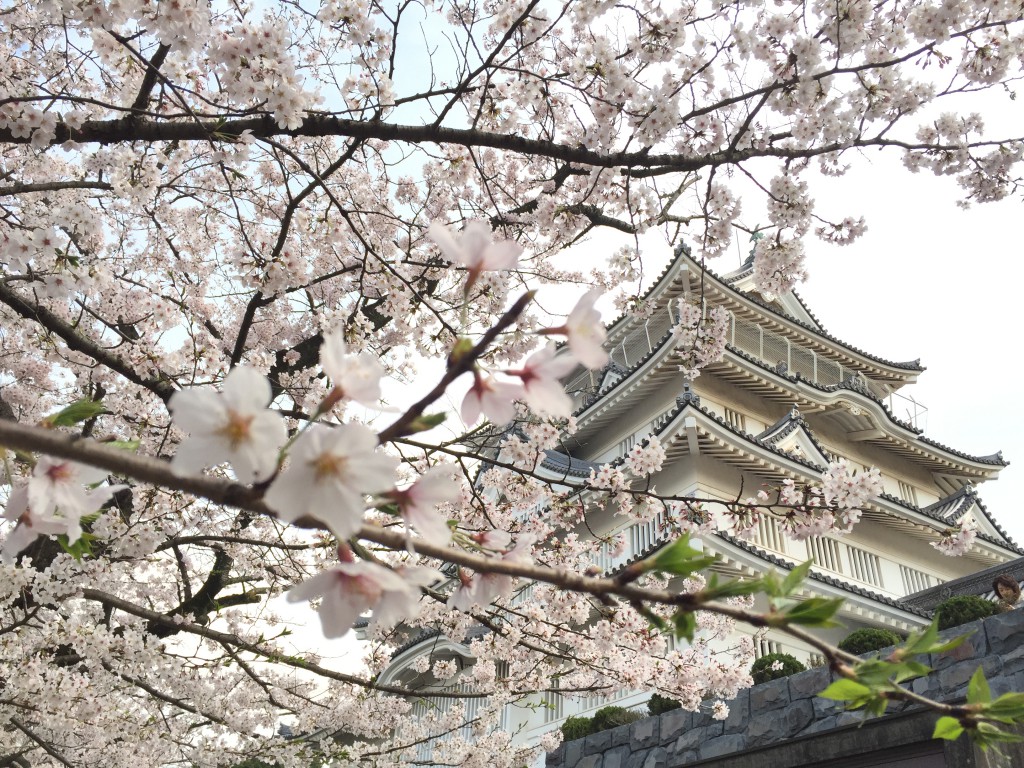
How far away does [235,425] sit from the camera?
31.9 inches

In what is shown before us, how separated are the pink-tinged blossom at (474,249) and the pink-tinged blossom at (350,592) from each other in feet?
1.33

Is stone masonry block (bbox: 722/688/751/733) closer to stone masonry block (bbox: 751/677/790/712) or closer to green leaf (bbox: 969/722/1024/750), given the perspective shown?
stone masonry block (bbox: 751/677/790/712)

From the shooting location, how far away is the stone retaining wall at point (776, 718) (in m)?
5.27

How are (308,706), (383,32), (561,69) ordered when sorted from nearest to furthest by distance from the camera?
(383,32) < (561,69) < (308,706)

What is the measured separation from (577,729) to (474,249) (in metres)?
9.21

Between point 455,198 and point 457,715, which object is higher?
point 455,198

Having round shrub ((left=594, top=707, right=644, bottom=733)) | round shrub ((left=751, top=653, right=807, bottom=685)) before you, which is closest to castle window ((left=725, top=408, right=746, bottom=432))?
round shrub ((left=751, top=653, right=807, bottom=685))

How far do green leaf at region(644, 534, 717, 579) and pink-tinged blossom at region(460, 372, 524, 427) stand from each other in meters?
0.28

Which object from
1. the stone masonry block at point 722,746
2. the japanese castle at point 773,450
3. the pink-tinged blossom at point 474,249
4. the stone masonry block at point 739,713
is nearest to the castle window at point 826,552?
the japanese castle at point 773,450

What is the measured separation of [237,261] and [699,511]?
3369 millimetres

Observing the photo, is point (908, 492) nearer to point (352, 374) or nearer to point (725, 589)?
point (725, 589)

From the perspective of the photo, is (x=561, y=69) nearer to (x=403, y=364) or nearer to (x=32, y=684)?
(x=403, y=364)

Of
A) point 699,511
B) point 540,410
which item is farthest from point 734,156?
point 540,410

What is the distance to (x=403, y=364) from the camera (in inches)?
371
